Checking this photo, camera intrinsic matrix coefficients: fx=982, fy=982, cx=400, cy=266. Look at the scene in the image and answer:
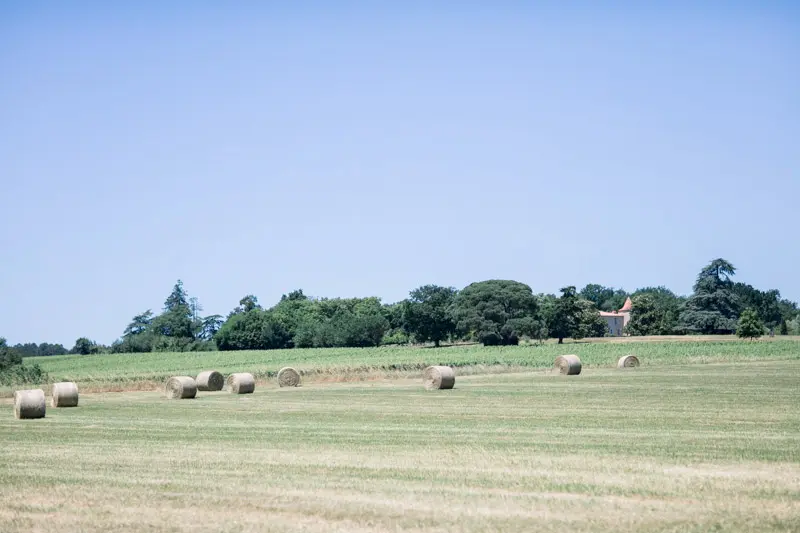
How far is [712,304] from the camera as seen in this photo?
13500 centimetres

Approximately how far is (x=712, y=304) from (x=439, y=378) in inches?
4013

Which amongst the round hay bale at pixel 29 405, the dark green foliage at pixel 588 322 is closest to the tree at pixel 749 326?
the dark green foliage at pixel 588 322

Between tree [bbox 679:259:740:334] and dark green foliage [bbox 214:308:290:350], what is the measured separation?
5703 centimetres

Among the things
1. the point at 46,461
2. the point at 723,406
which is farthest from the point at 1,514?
the point at 723,406

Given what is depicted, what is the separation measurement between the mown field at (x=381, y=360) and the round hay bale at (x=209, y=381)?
814cm

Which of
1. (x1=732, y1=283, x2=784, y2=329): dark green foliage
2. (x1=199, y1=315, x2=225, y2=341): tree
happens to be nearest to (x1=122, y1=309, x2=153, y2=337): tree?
Answer: (x1=199, y1=315, x2=225, y2=341): tree

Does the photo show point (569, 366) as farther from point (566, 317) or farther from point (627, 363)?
point (566, 317)

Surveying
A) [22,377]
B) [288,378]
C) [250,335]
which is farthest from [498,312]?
[288,378]

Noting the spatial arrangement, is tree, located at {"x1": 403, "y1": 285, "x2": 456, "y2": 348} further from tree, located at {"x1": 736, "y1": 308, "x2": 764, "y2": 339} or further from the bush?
A: the bush

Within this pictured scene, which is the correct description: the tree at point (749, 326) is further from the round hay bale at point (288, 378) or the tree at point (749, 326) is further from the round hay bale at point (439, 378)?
the round hay bale at point (439, 378)

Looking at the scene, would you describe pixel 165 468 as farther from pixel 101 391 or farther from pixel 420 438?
pixel 101 391

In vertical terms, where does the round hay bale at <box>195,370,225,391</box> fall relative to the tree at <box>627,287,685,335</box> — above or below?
below

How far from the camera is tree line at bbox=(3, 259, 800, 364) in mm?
116562

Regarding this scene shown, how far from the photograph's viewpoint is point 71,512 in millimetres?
13219
